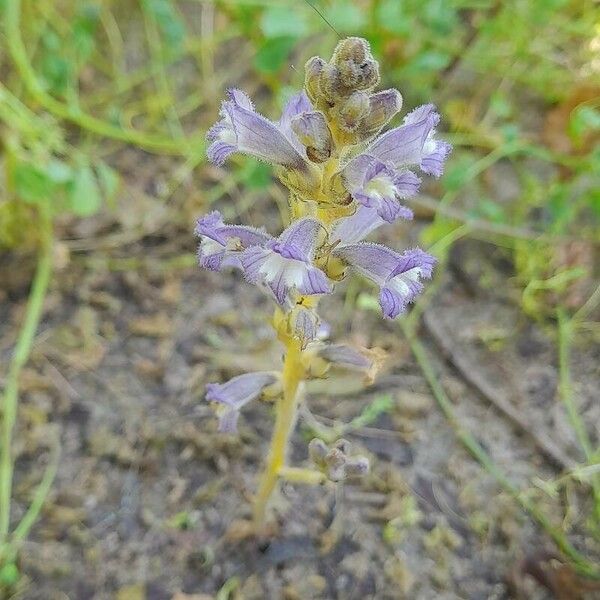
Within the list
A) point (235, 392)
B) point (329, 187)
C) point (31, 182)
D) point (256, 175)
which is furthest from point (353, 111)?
point (31, 182)

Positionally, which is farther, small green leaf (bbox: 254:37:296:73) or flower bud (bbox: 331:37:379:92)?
small green leaf (bbox: 254:37:296:73)

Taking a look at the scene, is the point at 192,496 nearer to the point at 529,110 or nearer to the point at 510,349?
the point at 510,349

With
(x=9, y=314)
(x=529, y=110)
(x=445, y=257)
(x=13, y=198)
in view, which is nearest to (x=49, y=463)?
(x=9, y=314)

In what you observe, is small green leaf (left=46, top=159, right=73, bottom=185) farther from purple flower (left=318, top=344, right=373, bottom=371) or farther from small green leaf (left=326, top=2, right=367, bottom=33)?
purple flower (left=318, top=344, right=373, bottom=371)

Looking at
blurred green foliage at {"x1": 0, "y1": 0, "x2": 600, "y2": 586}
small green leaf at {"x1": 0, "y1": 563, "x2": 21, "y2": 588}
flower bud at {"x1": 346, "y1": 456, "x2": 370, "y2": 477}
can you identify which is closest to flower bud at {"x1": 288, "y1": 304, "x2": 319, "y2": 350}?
flower bud at {"x1": 346, "y1": 456, "x2": 370, "y2": 477}

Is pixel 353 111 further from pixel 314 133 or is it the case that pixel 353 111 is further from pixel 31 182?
pixel 31 182

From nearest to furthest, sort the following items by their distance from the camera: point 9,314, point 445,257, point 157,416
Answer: point 157,416 < point 9,314 < point 445,257

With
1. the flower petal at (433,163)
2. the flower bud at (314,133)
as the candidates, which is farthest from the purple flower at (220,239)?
the flower petal at (433,163)
